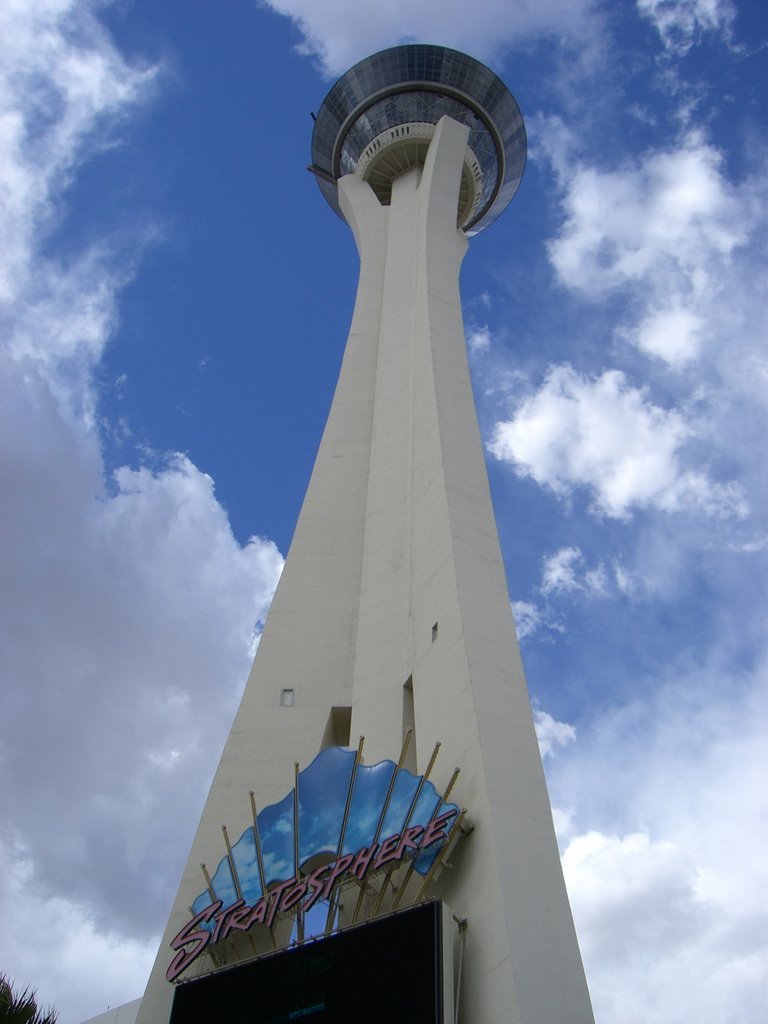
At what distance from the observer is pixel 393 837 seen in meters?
15.0

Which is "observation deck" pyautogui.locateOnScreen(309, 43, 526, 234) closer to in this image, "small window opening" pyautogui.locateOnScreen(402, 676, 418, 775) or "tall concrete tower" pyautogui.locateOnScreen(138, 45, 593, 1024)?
"tall concrete tower" pyautogui.locateOnScreen(138, 45, 593, 1024)

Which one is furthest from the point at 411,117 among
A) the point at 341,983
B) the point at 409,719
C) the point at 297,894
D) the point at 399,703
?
the point at 341,983

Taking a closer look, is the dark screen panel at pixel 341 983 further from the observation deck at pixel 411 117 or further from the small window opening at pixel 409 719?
the observation deck at pixel 411 117

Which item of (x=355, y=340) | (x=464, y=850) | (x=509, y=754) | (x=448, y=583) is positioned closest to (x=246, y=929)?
(x=464, y=850)

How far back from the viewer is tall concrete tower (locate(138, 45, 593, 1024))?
14148mm

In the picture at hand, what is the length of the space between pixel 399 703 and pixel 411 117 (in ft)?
82.2

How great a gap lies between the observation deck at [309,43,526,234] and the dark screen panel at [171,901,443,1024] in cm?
2893

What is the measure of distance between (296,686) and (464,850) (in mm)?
8046

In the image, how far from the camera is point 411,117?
123 feet

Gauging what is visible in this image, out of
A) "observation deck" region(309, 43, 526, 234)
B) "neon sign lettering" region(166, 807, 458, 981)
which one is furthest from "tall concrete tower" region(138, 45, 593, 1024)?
"observation deck" region(309, 43, 526, 234)

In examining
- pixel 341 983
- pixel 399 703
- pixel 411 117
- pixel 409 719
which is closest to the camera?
pixel 341 983

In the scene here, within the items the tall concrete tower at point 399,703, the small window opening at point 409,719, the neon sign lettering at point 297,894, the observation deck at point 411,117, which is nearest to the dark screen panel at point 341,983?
the tall concrete tower at point 399,703

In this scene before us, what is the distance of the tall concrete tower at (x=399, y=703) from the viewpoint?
14.1 metres

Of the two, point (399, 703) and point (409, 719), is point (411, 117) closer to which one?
point (399, 703)
